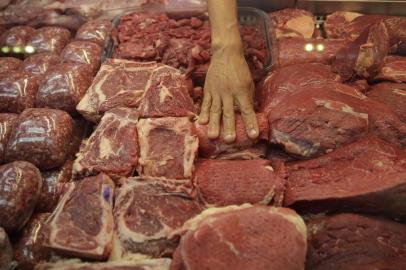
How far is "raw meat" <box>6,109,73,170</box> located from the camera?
2.78 meters

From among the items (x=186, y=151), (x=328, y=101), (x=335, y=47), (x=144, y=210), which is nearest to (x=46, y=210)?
(x=144, y=210)

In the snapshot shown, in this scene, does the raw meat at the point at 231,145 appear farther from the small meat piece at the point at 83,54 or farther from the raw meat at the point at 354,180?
the small meat piece at the point at 83,54

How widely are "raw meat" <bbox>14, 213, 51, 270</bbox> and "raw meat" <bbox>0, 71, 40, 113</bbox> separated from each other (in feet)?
3.41

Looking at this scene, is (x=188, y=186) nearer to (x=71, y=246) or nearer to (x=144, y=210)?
(x=144, y=210)

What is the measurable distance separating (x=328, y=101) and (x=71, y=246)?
1.76 meters

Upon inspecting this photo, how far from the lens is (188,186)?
240 centimetres

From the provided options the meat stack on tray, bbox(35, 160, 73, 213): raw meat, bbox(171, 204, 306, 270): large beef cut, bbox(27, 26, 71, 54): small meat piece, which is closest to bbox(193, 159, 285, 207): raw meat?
the meat stack on tray

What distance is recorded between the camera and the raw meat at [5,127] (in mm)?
2871

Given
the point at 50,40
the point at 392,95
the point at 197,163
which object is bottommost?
the point at 197,163

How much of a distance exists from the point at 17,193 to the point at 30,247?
35 cm

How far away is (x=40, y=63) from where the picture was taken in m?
3.53

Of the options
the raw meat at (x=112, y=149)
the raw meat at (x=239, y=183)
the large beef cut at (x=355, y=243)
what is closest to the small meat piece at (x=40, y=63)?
the raw meat at (x=112, y=149)

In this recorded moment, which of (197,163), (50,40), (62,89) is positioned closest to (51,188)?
(62,89)

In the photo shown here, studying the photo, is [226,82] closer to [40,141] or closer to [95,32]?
[40,141]
